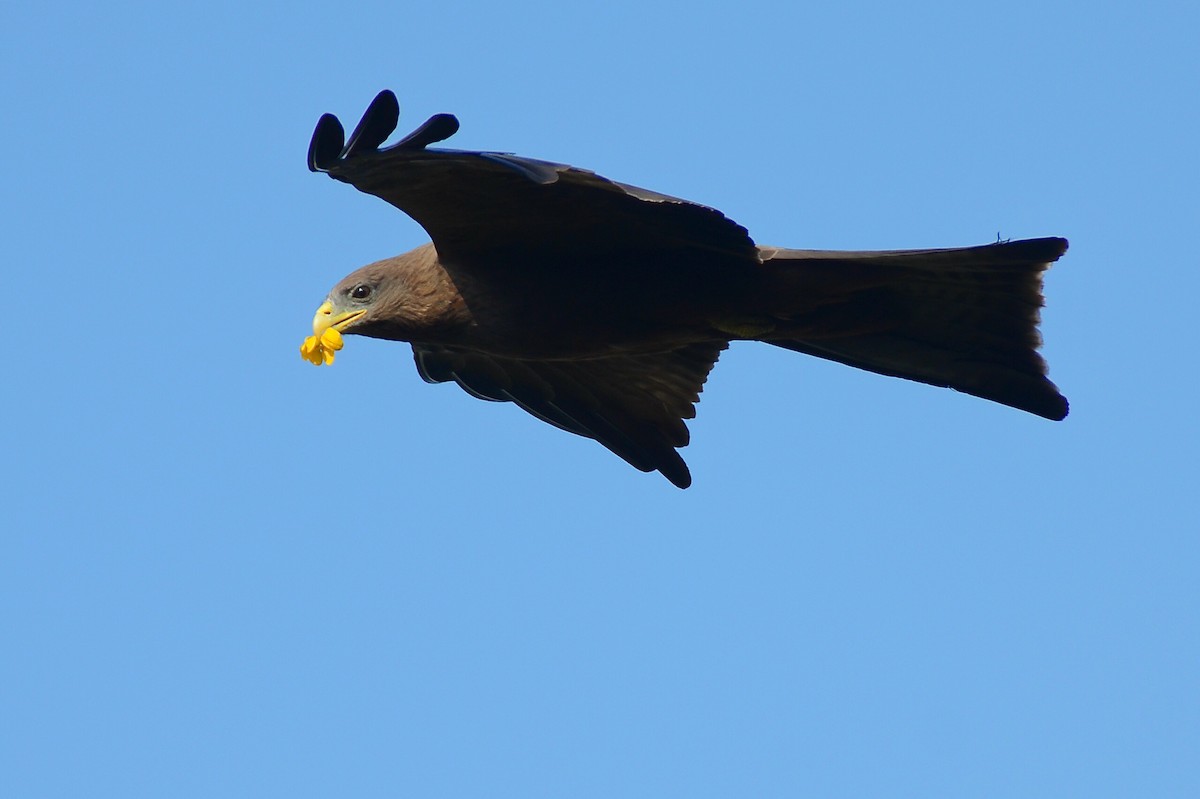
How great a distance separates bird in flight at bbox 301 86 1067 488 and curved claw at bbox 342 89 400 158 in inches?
5.2

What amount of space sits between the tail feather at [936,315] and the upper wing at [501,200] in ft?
1.25

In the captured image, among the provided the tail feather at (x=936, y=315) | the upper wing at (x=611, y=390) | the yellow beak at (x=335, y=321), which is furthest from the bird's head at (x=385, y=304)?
the tail feather at (x=936, y=315)

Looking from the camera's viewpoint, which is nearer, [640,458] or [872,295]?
[872,295]

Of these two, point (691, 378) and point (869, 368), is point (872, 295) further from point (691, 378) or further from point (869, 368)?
point (691, 378)

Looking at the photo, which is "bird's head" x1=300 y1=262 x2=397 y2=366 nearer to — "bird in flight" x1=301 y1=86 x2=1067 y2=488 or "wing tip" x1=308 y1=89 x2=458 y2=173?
"bird in flight" x1=301 y1=86 x2=1067 y2=488

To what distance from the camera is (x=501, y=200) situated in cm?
753

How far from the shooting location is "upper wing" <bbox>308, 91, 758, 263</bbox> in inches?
277

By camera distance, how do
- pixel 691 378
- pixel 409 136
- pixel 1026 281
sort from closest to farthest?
→ pixel 409 136 < pixel 1026 281 < pixel 691 378

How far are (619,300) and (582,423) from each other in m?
1.45

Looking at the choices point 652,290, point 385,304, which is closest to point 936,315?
point 652,290

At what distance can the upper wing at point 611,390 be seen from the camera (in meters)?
9.02

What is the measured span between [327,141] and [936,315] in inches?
103

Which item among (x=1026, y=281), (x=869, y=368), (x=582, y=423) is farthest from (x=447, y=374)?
(x=1026, y=281)

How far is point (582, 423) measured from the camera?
9242mm
